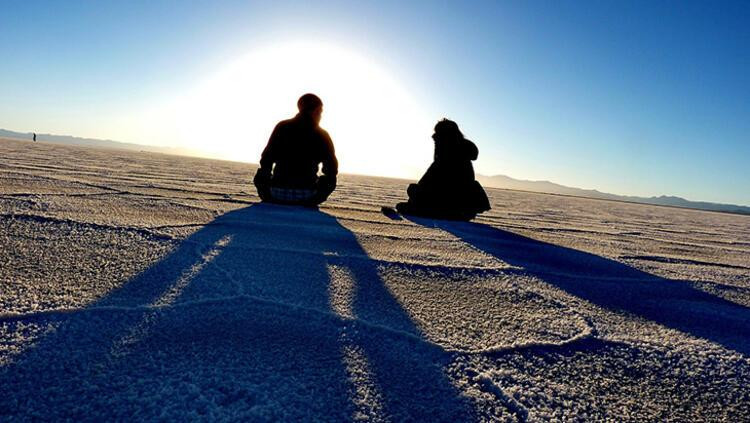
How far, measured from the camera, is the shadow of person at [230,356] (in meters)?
0.75

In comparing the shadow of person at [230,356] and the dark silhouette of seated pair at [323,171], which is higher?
the dark silhouette of seated pair at [323,171]

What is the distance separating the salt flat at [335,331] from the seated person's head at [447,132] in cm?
211

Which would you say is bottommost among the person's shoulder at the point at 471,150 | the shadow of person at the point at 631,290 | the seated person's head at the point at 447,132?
the shadow of person at the point at 631,290

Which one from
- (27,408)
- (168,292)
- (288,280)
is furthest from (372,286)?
(27,408)

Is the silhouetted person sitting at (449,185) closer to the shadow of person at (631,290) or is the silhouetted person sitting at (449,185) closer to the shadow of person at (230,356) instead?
the shadow of person at (631,290)

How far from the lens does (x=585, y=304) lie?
1571 mm

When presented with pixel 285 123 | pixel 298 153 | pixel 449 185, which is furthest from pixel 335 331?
pixel 449 185

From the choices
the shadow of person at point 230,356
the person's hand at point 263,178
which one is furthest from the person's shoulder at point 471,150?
the shadow of person at point 230,356

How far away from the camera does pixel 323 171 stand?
3873 mm

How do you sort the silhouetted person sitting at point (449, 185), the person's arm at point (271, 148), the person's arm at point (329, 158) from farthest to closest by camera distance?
the silhouetted person sitting at point (449, 185) → the person's arm at point (329, 158) → the person's arm at point (271, 148)

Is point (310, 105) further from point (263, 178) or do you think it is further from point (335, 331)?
point (335, 331)

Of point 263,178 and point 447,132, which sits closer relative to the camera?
point 263,178

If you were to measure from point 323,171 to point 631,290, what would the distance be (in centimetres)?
270

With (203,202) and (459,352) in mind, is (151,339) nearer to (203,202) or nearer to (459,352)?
(459,352)
